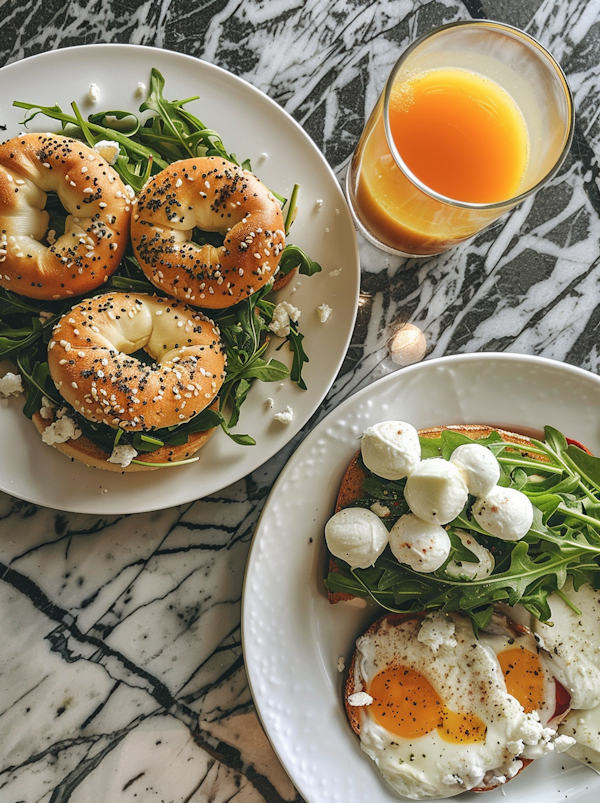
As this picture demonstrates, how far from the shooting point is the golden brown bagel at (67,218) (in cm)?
145

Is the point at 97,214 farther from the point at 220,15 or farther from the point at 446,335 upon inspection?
the point at 446,335

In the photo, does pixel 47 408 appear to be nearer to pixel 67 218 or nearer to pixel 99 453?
pixel 99 453

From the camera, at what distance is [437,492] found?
1497mm

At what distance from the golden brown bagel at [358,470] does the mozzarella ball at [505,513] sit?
21cm

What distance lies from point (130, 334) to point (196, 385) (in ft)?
0.74

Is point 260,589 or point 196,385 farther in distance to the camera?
point 260,589

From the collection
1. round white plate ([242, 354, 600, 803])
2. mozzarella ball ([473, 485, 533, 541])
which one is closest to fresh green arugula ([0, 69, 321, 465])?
round white plate ([242, 354, 600, 803])

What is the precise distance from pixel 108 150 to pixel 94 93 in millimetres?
235

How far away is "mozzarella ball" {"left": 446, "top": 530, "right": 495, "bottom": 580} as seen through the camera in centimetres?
161

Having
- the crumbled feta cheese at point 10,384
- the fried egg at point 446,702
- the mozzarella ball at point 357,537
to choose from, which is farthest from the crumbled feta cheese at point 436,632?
the crumbled feta cheese at point 10,384

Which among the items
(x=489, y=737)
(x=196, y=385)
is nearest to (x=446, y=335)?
(x=196, y=385)

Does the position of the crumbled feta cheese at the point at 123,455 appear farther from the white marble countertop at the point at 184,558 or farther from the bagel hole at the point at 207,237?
the bagel hole at the point at 207,237

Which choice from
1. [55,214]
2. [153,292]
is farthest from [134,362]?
[55,214]

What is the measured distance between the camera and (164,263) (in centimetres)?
Answer: 149
